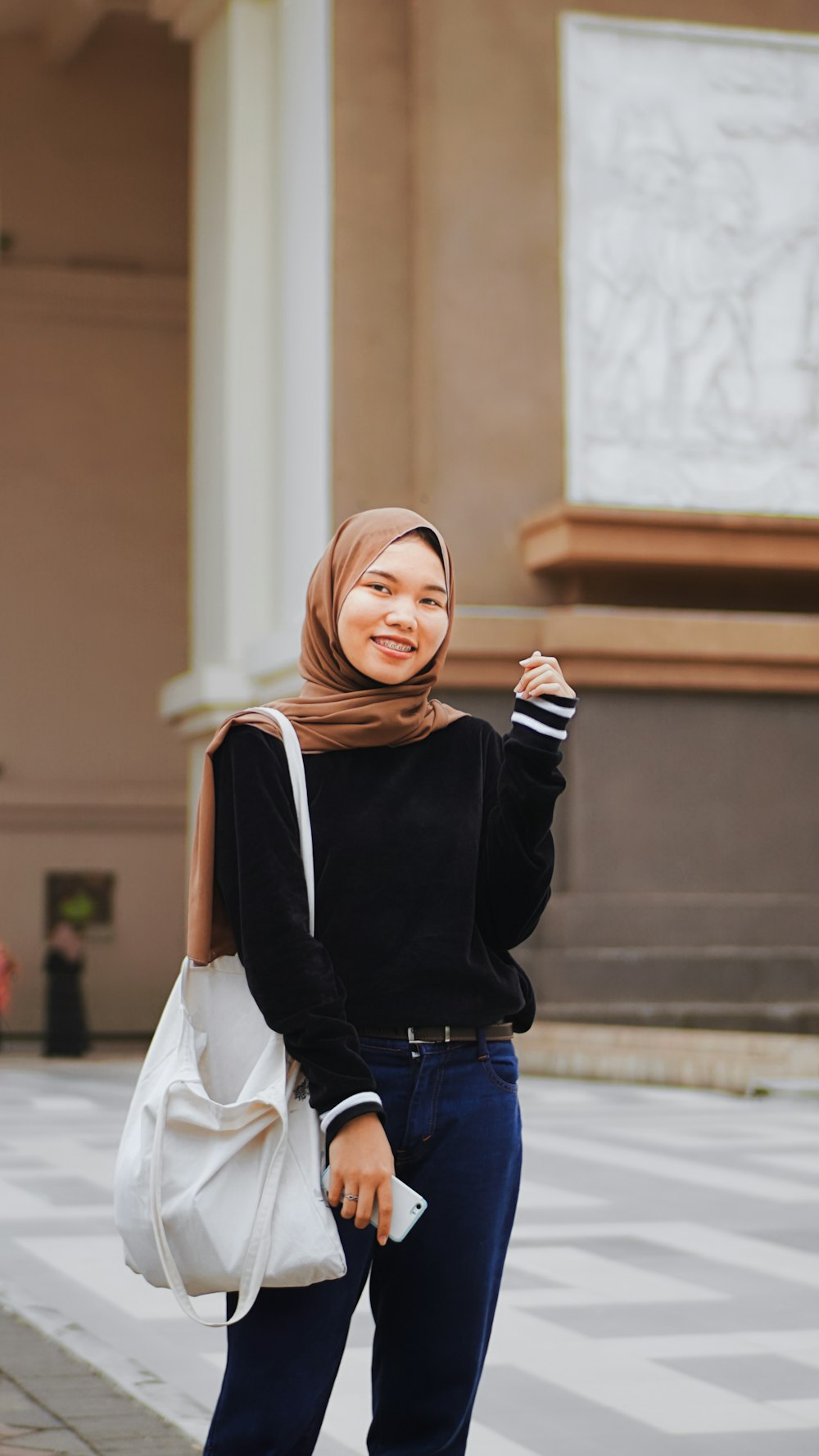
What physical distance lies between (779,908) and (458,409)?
5.14 metres

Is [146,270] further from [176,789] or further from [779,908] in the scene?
[779,908]

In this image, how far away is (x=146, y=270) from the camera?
87.5 feet

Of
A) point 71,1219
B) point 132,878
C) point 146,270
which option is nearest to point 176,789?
point 132,878

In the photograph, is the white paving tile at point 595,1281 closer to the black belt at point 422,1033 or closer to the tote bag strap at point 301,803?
the black belt at point 422,1033

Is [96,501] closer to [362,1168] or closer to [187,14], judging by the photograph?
[187,14]

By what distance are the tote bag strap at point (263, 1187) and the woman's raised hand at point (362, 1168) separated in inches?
3.1

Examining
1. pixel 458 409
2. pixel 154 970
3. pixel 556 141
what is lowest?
pixel 154 970

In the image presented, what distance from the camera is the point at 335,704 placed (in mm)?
2910

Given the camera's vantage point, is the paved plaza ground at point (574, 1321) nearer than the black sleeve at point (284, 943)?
No

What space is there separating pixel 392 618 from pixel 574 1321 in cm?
376

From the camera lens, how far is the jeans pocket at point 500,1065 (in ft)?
9.55

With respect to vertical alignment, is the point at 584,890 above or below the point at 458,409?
below

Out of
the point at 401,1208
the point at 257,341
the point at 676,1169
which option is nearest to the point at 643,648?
the point at 257,341

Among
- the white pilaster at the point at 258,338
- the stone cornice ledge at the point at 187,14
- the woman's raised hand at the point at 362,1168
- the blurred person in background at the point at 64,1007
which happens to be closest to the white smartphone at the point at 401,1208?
the woman's raised hand at the point at 362,1168
